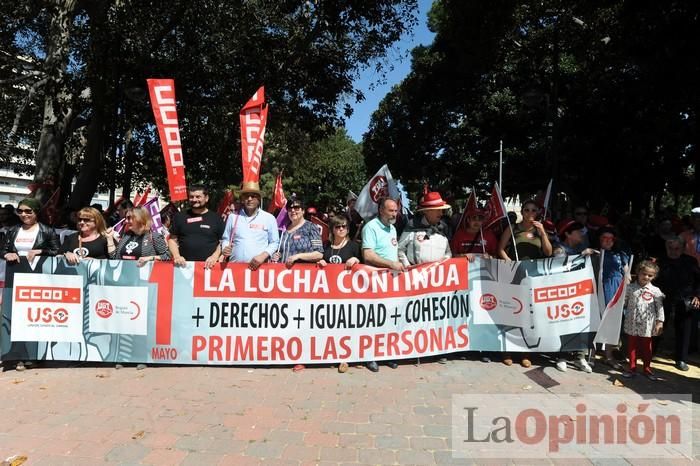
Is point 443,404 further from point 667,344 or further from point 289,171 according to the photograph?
point 289,171

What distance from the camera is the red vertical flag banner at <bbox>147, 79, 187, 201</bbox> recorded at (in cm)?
582

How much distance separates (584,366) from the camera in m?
5.23

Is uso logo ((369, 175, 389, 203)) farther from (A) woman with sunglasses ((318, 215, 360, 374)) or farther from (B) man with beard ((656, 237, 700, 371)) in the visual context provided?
(B) man with beard ((656, 237, 700, 371))

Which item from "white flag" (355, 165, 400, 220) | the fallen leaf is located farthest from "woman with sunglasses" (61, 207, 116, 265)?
"white flag" (355, 165, 400, 220)

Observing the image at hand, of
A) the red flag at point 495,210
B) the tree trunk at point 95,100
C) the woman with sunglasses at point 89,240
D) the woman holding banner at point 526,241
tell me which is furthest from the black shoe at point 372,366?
the tree trunk at point 95,100

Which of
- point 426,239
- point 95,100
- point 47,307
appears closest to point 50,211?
point 95,100

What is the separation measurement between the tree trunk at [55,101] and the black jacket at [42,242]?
631 centimetres

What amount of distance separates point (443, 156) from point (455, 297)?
20747mm

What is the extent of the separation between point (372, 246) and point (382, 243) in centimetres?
12

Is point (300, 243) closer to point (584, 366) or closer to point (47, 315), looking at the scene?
point (47, 315)

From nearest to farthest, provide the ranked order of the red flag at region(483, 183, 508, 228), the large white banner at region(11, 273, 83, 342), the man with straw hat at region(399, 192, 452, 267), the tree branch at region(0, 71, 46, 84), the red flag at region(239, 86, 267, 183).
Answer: the large white banner at region(11, 273, 83, 342) → the man with straw hat at region(399, 192, 452, 267) → the red flag at region(483, 183, 508, 228) → the red flag at region(239, 86, 267, 183) → the tree branch at region(0, 71, 46, 84)

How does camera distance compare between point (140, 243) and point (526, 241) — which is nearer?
point (140, 243)

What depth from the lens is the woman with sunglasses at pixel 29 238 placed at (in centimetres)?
500

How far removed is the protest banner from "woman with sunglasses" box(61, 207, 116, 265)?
0.67ft
